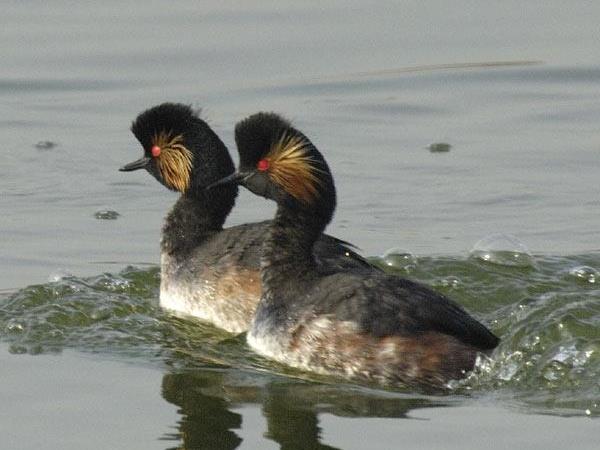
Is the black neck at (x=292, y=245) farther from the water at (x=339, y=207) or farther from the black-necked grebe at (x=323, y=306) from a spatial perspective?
the water at (x=339, y=207)

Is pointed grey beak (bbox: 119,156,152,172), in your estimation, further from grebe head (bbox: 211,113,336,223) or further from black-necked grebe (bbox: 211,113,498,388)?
grebe head (bbox: 211,113,336,223)

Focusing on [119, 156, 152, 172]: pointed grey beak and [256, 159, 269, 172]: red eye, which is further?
[119, 156, 152, 172]: pointed grey beak

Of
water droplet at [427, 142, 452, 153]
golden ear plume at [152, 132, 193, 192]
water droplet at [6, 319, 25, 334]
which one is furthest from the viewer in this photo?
water droplet at [427, 142, 452, 153]

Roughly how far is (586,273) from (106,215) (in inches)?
156

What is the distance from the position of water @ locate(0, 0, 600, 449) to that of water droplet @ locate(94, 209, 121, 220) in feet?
0.12

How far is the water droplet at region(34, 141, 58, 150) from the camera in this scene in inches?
589

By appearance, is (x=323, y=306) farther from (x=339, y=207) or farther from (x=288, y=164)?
(x=339, y=207)

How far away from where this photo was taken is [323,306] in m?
9.41

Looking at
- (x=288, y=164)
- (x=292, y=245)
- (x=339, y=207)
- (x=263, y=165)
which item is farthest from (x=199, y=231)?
(x=339, y=207)

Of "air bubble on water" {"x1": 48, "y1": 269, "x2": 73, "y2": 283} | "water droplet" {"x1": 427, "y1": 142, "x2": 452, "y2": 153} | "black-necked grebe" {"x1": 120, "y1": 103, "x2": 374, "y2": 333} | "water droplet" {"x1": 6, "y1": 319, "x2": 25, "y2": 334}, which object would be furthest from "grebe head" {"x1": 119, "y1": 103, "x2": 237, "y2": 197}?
"water droplet" {"x1": 427, "y1": 142, "x2": 452, "y2": 153}

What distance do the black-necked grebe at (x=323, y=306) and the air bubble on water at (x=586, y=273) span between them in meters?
2.02

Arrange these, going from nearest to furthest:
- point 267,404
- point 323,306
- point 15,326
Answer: point 267,404
point 323,306
point 15,326

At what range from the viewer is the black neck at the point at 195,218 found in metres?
11.5

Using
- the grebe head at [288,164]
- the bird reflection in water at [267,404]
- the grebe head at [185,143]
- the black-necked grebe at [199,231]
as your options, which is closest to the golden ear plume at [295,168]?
the grebe head at [288,164]
